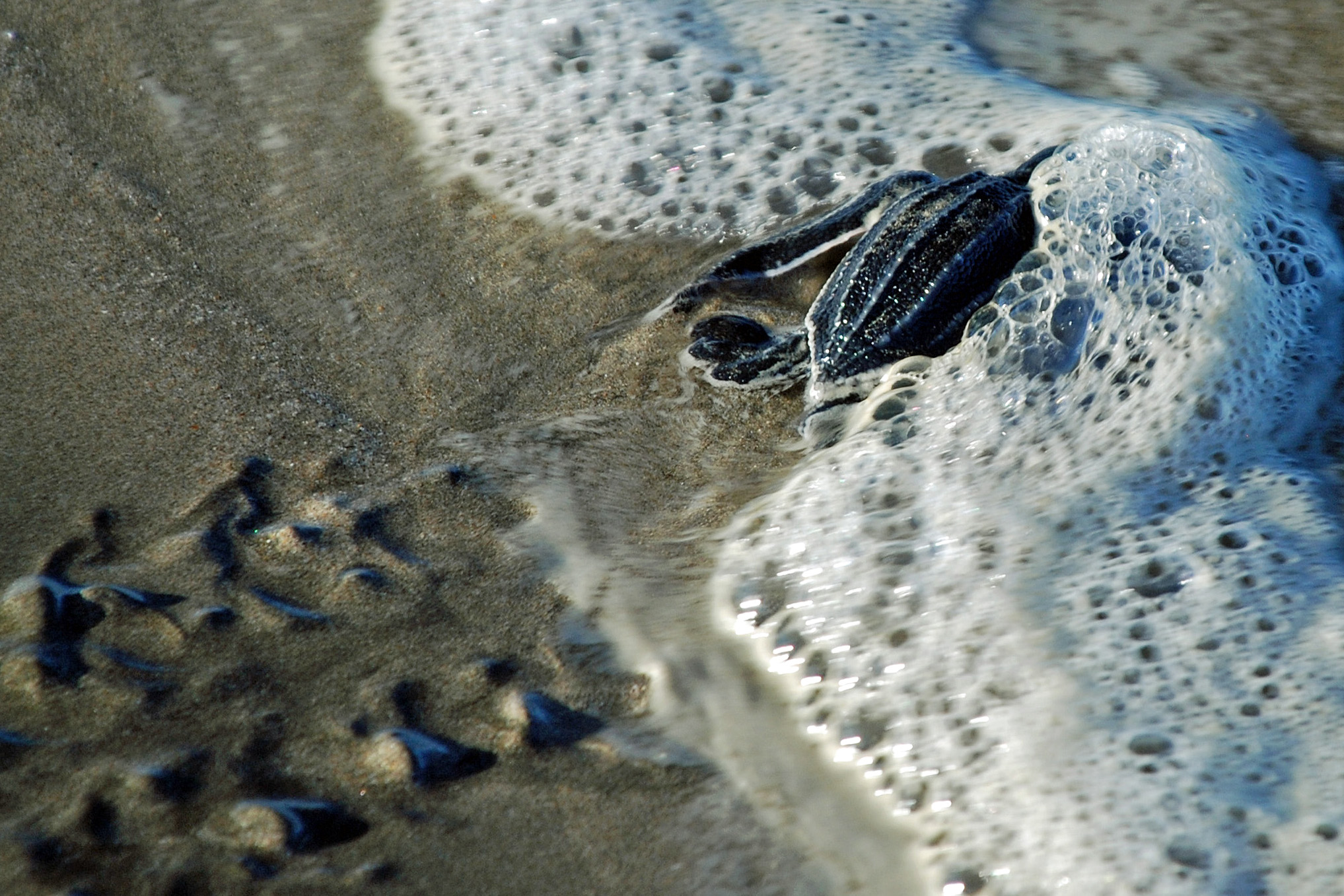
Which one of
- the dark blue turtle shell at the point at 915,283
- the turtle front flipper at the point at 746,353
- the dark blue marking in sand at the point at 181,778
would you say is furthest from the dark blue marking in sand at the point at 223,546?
the dark blue turtle shell at the point at 915,283

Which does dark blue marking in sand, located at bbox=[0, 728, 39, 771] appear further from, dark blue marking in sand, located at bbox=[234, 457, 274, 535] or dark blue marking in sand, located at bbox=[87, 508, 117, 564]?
dark blue marking in sand, located at bbox=[234, 457, 274, 535]

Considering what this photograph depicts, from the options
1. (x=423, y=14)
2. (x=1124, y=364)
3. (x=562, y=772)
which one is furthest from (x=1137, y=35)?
(x=562, y=772)

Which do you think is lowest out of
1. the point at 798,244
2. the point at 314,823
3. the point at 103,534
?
the point at 314,823

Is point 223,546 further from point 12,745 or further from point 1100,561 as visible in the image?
point 1100,561

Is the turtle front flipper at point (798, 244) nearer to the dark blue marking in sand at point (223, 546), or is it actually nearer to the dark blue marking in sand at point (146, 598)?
the dark blue marking in sand at point (223, 546)

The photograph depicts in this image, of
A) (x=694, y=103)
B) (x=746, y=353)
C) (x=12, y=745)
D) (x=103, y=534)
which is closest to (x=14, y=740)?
(x=12, y=745)

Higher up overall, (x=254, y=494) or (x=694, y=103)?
(x=694, y=103)
